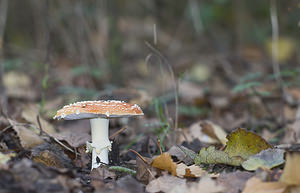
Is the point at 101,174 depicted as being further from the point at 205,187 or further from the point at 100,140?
the point at 205,187

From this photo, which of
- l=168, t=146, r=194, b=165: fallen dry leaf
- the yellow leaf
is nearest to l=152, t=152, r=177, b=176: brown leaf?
l=168, t=146, r=194, b=165: fallen dry leaf

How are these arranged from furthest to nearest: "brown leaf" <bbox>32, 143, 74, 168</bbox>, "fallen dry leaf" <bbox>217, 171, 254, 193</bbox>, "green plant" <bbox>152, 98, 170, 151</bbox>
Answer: "green plant" <bbox>152, 98, 170, 151</bbox>
"brown leaf" <bbox>32, 143, 74, 168</bbox>
"fallen dry leaf" <bbox>217, 171, 254, 193</bbox>

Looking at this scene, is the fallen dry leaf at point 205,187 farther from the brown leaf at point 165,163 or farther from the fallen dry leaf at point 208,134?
the fallen dry leaf at point 208,134

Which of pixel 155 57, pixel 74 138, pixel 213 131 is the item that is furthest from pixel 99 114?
pixel 155 57

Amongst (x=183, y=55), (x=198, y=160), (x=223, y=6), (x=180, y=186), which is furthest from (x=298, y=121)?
(x=223, y=6)

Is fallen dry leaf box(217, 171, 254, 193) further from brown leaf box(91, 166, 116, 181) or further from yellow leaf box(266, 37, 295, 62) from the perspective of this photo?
yellow leaf box(266, 37, 295, 62)

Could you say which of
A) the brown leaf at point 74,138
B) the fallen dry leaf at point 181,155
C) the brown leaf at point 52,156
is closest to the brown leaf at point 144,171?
the fallen dry leaf at point 181,155
